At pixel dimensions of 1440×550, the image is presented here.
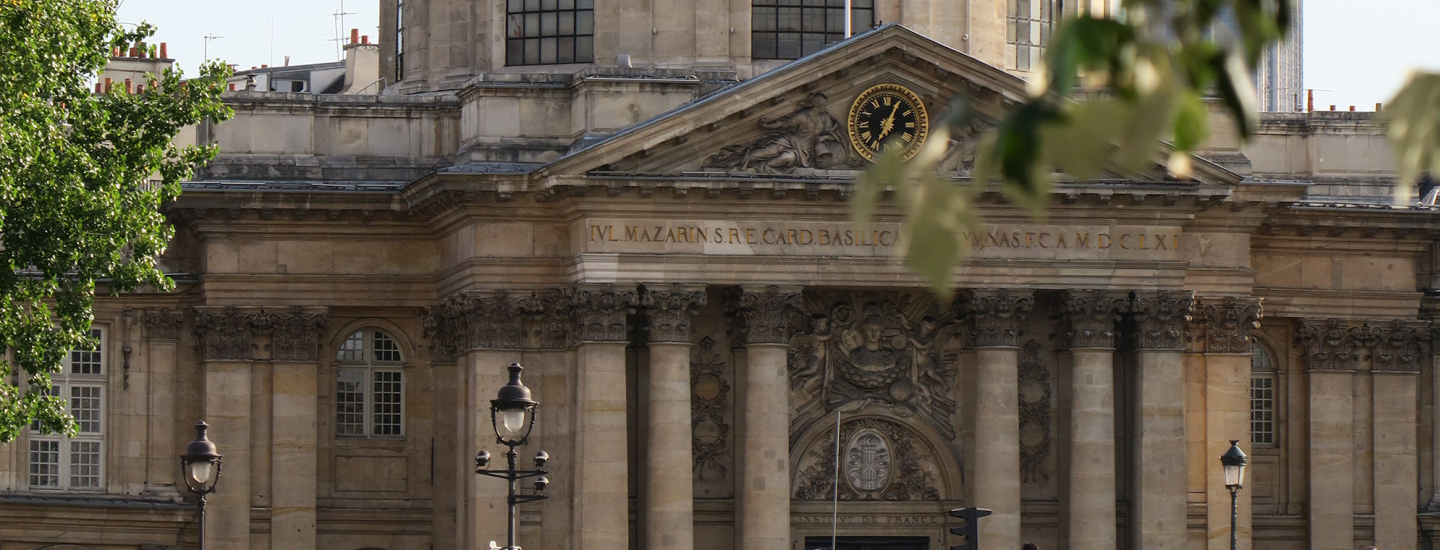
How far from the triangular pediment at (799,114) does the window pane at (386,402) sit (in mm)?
4677

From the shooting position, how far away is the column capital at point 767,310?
31891 millimetres

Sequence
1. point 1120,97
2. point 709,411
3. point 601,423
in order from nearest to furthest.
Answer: point 1120,97 → point 601,423 → point 709,411

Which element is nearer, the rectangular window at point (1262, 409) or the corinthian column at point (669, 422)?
the corinthian column at point (669, 422)

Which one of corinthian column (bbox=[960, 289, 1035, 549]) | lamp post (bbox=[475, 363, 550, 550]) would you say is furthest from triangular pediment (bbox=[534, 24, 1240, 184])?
lamp post (bbox=[475, 363, 550, 550])

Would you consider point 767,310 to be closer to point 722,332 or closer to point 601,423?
point 722,332

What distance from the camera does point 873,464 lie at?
3341cm

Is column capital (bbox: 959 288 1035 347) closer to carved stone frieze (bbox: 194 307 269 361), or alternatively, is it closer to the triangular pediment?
the triangular pediment

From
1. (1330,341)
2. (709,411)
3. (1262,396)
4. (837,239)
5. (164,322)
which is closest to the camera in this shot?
(837,239)

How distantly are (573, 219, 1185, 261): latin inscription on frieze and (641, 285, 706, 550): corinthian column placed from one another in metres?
0.68

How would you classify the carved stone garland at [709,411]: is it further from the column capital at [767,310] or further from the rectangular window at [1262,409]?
the rectangular window at [1262,409]

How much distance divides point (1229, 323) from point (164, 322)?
1448 centimetres

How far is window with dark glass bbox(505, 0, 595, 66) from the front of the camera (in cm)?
3631

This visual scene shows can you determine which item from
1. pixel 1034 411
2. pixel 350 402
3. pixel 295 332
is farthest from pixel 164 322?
pixel 1034 411

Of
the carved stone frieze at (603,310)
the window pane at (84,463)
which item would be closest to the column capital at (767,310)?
the carved stone frieze at (603,310)
